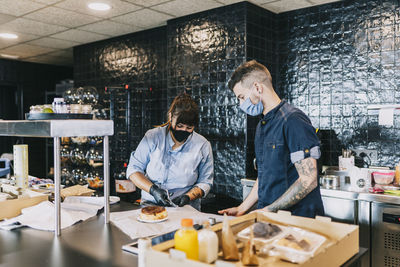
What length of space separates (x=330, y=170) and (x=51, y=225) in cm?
265

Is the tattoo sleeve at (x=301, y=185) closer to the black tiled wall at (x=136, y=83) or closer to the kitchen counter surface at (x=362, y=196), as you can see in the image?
A: the kitchen counter surface at (x=362, y=196)

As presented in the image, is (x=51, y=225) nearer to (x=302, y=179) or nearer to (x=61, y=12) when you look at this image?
(x=302, y=179)

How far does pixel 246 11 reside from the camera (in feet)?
12.6

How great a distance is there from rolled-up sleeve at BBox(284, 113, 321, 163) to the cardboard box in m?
1.61

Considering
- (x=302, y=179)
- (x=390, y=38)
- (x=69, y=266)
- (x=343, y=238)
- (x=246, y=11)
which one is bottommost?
(x=69, y=266)

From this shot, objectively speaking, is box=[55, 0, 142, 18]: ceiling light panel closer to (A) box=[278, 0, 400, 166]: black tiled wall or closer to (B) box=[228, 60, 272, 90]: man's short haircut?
(A) box=[278, 0, 400, 166]: black tiled wall

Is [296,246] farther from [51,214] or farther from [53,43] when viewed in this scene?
[53,43]

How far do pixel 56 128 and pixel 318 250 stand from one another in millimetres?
1372

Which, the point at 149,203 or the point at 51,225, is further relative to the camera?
the point at 149,203

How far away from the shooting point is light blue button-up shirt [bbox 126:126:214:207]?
2.66 meters

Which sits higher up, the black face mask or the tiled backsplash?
the tiled backsplash

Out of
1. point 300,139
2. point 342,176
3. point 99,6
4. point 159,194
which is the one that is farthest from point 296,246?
point 99,6

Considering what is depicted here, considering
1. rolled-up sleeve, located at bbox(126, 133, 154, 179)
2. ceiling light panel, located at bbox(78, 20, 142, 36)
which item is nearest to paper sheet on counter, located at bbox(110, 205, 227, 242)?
rolled-up sleeve, located at bbox(126, 133, 154, 179)

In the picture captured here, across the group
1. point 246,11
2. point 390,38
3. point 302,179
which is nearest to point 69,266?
point 302,179
